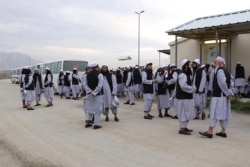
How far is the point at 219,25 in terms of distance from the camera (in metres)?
16.9

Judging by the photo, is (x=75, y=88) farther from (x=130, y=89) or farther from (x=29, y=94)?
(x=29, y=94)

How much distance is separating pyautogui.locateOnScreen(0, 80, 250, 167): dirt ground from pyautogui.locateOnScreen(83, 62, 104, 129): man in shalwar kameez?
445mm

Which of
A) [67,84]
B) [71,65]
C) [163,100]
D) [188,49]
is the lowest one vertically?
[163,100]

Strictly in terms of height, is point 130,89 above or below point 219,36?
below

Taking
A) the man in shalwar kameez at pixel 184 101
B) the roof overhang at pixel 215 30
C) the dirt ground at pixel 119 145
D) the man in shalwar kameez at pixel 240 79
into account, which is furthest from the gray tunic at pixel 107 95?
the man in shalwar kameez at pixel 240 79

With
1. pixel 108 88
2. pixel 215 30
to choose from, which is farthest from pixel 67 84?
pixel 108 88

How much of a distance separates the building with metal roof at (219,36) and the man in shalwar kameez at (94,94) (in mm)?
8185

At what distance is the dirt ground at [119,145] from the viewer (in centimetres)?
696

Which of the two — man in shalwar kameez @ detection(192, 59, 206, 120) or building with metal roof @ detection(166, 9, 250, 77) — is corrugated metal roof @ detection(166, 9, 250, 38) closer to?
building with metal roof @ detection(166, 9, 250, 77)

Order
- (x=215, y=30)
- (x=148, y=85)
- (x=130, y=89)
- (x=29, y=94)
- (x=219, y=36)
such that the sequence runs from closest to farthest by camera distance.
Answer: (x=148, y=85) → (x=29, y=94) → (x=215, y=30) → (x=130, y=89) → (x=219, y=36)

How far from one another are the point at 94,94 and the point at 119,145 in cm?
259

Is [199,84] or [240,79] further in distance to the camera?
[240,79]

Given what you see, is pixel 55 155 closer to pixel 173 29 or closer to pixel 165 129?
pixel 165 129

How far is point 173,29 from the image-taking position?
19250 mm
